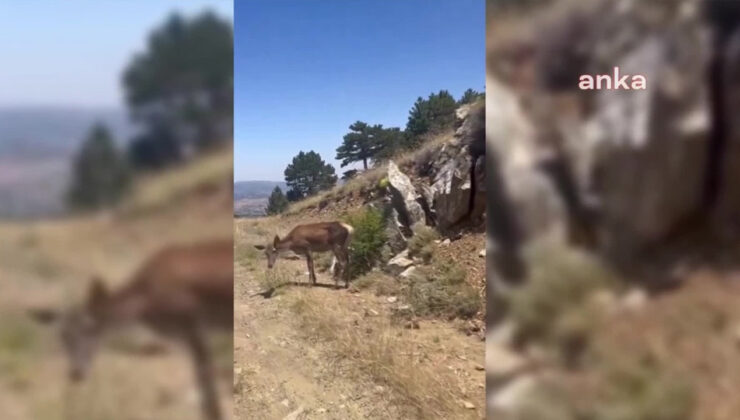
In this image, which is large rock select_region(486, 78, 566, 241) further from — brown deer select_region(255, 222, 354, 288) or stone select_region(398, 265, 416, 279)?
brown deer select_region(255, 222, 354, 288)

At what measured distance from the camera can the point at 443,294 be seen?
212 centimetres

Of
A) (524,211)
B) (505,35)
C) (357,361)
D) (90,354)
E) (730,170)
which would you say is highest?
(505,35)

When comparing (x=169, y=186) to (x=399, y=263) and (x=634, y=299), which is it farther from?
Answer: (x=634, y=299)

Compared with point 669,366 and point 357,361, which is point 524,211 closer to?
point 669,366

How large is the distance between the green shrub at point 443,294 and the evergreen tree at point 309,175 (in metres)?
0.54

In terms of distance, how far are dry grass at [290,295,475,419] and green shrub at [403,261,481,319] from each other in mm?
158

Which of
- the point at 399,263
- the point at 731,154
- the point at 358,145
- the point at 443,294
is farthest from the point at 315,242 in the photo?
the point at 731,154

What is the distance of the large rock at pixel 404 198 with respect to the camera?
2.32m

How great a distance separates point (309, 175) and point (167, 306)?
809mm

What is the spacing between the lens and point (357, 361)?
6.68 feet

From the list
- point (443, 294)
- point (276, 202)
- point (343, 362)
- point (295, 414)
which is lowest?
point (295, 414)

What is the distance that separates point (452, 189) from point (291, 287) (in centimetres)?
83

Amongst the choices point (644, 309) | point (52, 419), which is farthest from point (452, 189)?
point (52, 419)

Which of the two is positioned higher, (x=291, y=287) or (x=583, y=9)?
(x=583, y=9)
